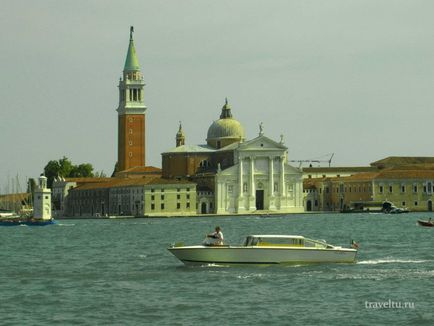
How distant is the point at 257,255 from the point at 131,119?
301 ft

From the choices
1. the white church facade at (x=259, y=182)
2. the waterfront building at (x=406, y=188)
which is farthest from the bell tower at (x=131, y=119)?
the waterfront building at (x=406, y=188)

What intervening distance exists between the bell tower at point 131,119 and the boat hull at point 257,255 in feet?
296

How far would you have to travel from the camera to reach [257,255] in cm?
3391

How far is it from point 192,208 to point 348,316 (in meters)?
87.7

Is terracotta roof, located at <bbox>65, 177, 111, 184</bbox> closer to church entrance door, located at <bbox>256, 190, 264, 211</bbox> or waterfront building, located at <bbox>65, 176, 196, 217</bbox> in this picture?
waterfront building, located at <bbox>65, 176, 196, 217</bbox>

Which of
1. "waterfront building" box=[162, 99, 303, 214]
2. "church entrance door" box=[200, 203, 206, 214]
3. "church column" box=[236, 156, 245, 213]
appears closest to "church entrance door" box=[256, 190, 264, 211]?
"waterfront building" box=[162, 99, 303, 214]

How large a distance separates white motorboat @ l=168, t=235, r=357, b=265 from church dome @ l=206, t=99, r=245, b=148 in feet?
294

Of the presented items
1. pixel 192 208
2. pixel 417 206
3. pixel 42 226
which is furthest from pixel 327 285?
pixel 417 206

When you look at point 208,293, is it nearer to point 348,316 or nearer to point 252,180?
point 348,316

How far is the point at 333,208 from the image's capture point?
122938 millimetres

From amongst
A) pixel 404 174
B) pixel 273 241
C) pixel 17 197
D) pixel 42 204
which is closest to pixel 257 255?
pixel 273 241

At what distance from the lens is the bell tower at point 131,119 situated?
12444 centimetres

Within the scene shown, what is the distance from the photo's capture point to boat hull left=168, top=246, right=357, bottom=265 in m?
33.9

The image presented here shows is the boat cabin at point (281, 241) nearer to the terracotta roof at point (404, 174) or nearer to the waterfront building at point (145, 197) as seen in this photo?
the waterfront building at point (145, 197)
